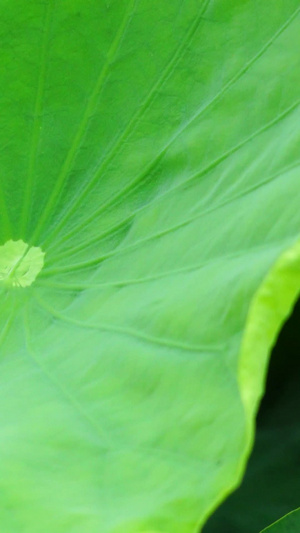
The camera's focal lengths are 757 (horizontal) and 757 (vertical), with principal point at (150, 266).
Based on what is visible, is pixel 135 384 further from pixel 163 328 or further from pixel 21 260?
pixel 21 260

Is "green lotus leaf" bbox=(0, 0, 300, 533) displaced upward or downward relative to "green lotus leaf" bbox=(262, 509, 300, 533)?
upward

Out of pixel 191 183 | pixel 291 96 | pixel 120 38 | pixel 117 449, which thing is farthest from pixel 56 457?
pixel 120 38

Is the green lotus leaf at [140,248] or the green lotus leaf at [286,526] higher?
the green lotus leaf at [140,248]

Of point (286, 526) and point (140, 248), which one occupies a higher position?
point (140, 248)

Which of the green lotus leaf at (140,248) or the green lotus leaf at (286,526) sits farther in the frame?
the green lotus leaf at (286,526)

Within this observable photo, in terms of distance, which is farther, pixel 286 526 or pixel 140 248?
pixel 286 526

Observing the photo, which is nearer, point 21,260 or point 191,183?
point 191,183

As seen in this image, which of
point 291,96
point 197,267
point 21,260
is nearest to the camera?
point 197,267

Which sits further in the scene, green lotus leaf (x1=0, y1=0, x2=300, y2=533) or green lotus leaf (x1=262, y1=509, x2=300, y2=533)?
green lotus leaf (x1=262, y1=509, x2=300, y2=533)
